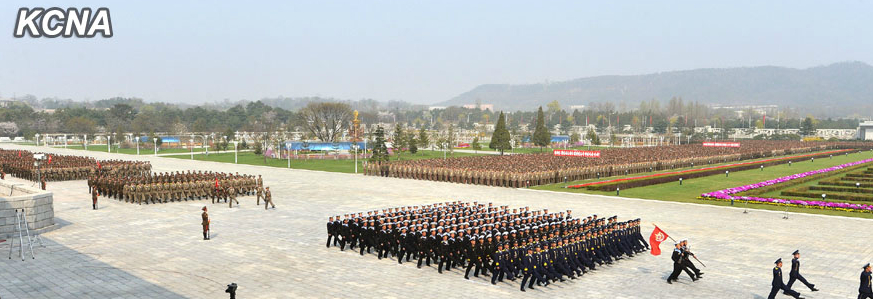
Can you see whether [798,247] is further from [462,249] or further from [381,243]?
[381,243]

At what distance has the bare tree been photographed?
270 ft

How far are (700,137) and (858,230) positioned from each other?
109 metres

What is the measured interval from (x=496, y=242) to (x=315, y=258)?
206 inches

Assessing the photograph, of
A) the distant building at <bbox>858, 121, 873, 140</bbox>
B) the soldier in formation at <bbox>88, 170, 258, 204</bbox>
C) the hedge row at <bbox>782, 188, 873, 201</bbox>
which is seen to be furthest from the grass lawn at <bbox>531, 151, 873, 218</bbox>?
the distant building at <bbox>858, 121, 873, 140</bbox>

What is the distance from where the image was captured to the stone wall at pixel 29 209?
62.0ft

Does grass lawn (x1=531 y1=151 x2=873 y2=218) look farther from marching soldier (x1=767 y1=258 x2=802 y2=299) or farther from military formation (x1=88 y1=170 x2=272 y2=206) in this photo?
military formation (x1=88 y1=170 x2=272 y2=206)

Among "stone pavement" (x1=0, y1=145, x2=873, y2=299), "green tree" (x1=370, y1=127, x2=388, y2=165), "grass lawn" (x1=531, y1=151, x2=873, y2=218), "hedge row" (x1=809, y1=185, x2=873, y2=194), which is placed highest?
"green tree" (x1=370, y1=127, x2=388, y2=165)

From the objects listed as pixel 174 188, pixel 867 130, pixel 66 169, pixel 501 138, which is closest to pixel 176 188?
pixel 174 188

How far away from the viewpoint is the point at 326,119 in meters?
83.4

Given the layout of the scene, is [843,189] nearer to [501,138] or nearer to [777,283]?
[777,283]

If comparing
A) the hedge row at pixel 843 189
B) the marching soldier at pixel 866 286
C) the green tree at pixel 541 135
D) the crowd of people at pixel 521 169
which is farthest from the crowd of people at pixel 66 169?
the green tree at pixel 541 135

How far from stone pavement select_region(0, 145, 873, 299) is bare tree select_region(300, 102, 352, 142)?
54140 millimetres

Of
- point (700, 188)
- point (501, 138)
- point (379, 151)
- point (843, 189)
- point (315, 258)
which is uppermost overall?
point (501, 138)

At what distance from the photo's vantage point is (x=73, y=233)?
2073 centimetres
